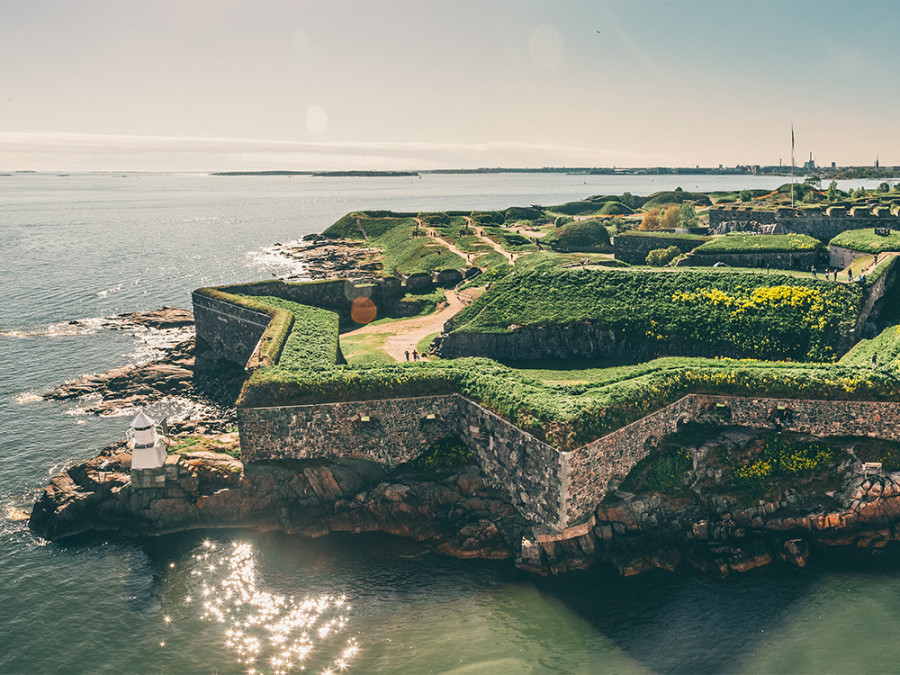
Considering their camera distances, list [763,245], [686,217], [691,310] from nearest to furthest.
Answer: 1. [691,310]
2. [763,245]
3. [686,217]

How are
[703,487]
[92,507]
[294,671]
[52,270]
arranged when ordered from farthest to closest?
[52,270]
[92,507]
[703,487]
[294,671]

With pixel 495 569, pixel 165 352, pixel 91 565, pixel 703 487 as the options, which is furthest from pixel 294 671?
pixel 165 352

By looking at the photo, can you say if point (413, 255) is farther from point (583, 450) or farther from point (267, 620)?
point (267, 620)

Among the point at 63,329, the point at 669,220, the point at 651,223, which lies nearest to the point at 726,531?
the point at 669,220

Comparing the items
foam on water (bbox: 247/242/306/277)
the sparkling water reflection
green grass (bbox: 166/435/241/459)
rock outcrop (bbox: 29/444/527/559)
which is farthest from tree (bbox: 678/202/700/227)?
the sparkling water reflection

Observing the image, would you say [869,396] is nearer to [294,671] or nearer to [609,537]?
[609,537]

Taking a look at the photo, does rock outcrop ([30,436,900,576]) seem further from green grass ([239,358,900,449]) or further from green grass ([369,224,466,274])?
green grass ([369,224,466,274])
